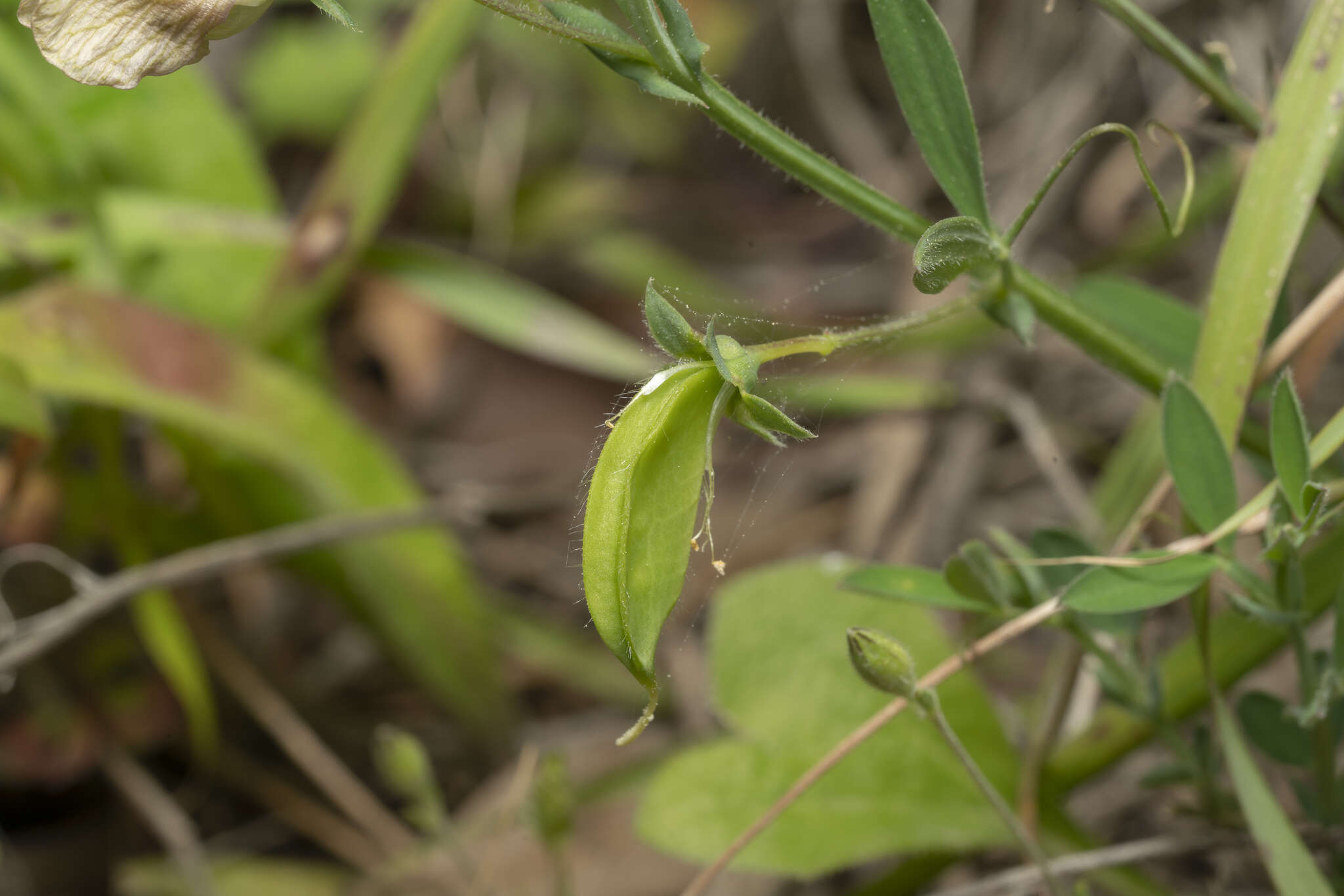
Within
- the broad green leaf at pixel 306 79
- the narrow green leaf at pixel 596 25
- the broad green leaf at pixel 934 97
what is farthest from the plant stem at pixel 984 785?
the broad green leaf at pixel 306 79

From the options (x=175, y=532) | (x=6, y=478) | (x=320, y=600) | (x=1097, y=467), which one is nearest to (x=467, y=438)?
(x=320, y=600)

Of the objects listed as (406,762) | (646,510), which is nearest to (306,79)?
(406,762)

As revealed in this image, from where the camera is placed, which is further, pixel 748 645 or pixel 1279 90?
pixel 748 645

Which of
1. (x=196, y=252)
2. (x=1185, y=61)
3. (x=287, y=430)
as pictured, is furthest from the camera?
(x=196, y=252)

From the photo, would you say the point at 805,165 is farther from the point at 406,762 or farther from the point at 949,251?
the point at 406,762

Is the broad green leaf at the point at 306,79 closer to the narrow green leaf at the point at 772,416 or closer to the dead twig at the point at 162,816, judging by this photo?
the dead twig at the point at 162,816

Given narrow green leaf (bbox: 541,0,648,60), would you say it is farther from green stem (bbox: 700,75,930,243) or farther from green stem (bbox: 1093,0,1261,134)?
green stem (bbox: 1093,0,1261,134)

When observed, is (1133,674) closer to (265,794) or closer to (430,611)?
(430,611)
